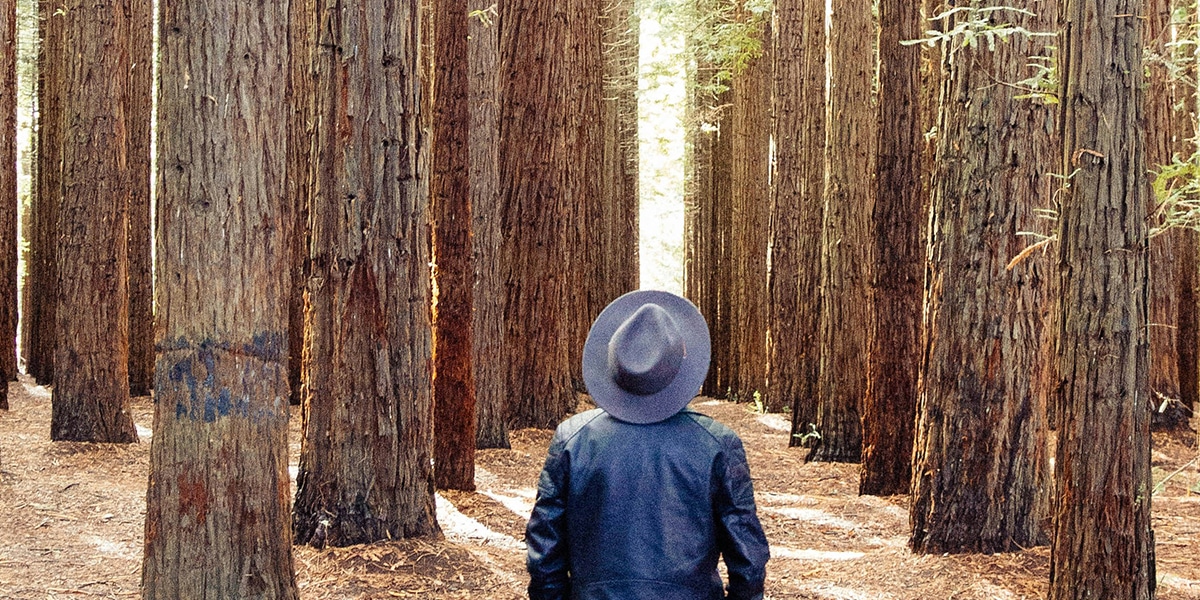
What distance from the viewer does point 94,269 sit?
1143 centimetres

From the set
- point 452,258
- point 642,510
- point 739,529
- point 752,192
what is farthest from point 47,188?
point 739,529

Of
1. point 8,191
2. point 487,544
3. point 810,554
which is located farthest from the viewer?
point 8,191

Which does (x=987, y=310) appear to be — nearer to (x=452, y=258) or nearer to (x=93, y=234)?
(x=452, y=258)

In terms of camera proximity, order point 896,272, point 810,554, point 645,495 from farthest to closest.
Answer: point 896,272 < point 810,554 < point 645,495

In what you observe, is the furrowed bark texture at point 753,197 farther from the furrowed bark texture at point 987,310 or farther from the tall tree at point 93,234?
the furrowed bark texture at point 987,310

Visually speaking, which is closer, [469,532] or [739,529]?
[739,529]

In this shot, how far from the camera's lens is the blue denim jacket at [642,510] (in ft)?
11.4

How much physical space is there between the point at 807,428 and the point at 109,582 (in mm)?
8167

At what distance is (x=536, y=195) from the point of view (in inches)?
520

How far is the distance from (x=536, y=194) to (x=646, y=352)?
9.91 metres

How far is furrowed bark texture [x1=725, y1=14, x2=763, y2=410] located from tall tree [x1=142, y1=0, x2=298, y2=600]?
1341 cm

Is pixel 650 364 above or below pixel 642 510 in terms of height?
above

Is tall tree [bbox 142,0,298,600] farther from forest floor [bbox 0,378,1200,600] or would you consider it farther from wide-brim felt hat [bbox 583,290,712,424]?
wide-brim felt hat [bbox 583,290,712,424]

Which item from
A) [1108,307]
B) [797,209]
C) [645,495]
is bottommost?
[645,495]
